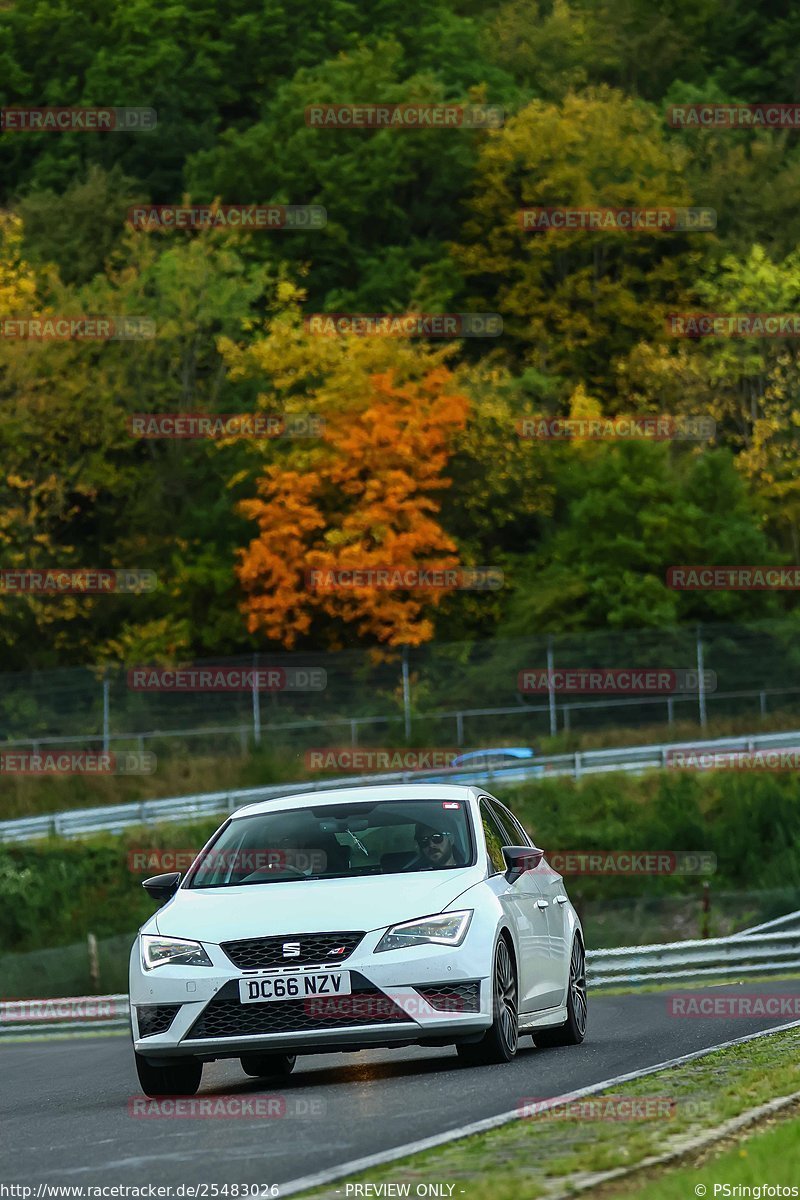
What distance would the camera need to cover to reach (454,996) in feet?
41.0

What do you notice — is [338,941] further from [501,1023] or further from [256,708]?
[256,708]

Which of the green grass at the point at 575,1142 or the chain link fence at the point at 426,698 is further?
the chain link fence at the point at 426,698

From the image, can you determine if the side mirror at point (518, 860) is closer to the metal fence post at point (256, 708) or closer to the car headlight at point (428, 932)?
the car headlight at point (428, 932)

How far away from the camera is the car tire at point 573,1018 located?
15.0 meters

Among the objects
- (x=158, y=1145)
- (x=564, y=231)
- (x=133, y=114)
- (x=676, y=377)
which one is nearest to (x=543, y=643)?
(x=676, y=377)

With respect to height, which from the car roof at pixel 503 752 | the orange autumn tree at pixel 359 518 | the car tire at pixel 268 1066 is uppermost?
the orange autumn tree at pixel 359 518

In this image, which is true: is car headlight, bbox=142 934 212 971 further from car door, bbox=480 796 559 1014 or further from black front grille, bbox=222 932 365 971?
car door, bbox=480 796 559 1014

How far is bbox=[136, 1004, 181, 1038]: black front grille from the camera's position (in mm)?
12523

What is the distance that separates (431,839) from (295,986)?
4.94 ft

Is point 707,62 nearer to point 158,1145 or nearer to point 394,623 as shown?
point 394,623

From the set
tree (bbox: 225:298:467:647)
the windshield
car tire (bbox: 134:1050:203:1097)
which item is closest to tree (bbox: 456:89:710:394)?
tree (bbox: 225:298:467:647)

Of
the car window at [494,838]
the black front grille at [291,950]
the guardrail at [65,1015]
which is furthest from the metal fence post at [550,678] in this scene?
the black front grille at [291,950]

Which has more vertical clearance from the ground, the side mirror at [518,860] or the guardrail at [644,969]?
the side mirror at [518,860]

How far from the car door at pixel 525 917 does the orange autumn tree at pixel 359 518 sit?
46412 millimetres
